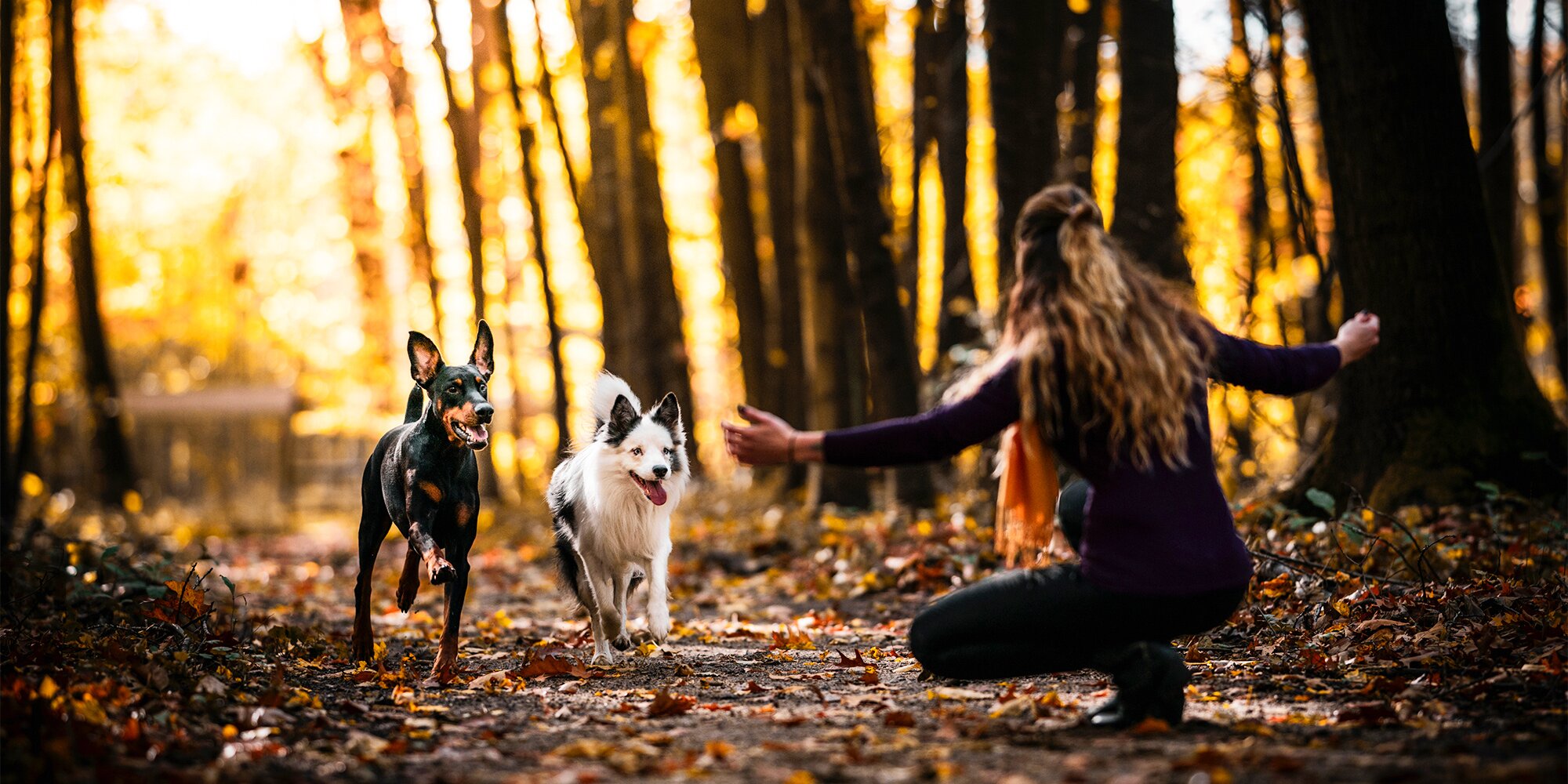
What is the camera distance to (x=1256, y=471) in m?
12.2

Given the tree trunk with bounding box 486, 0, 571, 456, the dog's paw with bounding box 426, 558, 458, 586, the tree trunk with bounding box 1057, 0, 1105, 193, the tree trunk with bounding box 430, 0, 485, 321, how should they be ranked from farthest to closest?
the tree trunk with bounding box 430, 0, 485, 321
the tree trunk with bounding box 486, 0, 571, 456
the tree trunk with bounding box 1057, 0, 1105, 193
the dog's paw with bounding box 426, 558, 458, 586

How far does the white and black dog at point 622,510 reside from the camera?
6859mm

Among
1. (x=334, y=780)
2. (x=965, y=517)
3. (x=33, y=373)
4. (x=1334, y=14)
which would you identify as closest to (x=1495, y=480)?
(x=1334, y=14)

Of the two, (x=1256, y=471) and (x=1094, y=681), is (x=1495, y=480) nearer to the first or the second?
(x=1094, y=681)

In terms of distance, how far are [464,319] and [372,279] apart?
104 inches

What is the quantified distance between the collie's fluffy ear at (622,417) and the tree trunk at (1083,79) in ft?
24.0

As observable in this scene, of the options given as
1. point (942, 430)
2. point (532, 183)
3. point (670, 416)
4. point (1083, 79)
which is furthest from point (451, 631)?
point (532, 183)

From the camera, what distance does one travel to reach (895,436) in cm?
439

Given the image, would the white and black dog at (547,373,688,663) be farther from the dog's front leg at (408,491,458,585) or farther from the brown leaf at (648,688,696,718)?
the brown leaf at (648,688,696,718)

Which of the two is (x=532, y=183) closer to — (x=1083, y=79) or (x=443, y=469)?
(x=1083, y=79)

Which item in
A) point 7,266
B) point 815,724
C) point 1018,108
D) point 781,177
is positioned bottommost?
point 815,724

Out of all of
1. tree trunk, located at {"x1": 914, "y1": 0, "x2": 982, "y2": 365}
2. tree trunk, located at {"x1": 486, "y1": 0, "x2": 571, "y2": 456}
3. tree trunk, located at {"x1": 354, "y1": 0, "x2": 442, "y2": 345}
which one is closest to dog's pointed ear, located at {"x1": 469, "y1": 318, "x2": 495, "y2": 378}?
tree trunk, located at {"x1": 914, "y1": 0, "x2": 982, "y2": 365}

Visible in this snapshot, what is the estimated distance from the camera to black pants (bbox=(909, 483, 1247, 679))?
4.41m

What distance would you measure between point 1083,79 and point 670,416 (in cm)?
822
